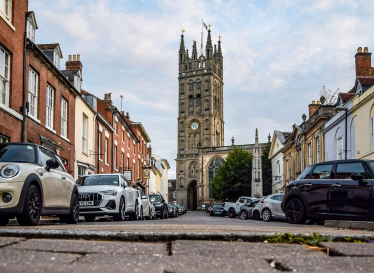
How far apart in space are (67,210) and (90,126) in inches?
692

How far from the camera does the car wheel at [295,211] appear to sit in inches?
465

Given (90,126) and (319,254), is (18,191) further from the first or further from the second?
(90,126)

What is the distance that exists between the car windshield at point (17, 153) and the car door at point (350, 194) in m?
6.88

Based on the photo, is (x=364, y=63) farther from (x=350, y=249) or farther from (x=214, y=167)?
(x=214, y=167)

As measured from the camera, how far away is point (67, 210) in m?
10.2

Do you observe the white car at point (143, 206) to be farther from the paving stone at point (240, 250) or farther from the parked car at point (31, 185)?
the paving stone at point (240, 250)

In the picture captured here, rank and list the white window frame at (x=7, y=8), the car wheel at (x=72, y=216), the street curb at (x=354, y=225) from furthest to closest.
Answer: the white window frame at (x=7, y=8) → the car wheel at (x=72, y=216) → the street curb at (x=354, y=225)

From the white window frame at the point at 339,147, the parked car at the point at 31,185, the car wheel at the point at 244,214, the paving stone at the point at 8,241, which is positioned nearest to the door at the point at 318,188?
the parked car at the point at 31,185

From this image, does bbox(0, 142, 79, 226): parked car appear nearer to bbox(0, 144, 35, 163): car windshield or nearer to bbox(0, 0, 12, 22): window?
bbox(0, 144, 35, 163): car windshield

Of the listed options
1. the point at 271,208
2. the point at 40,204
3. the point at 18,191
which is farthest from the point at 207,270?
the point at 271,208

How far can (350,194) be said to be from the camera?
1090cm

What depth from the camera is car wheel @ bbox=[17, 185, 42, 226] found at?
796 cm

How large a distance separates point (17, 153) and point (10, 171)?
887 millimetres

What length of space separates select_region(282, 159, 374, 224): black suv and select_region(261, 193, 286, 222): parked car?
8398 millimetres
